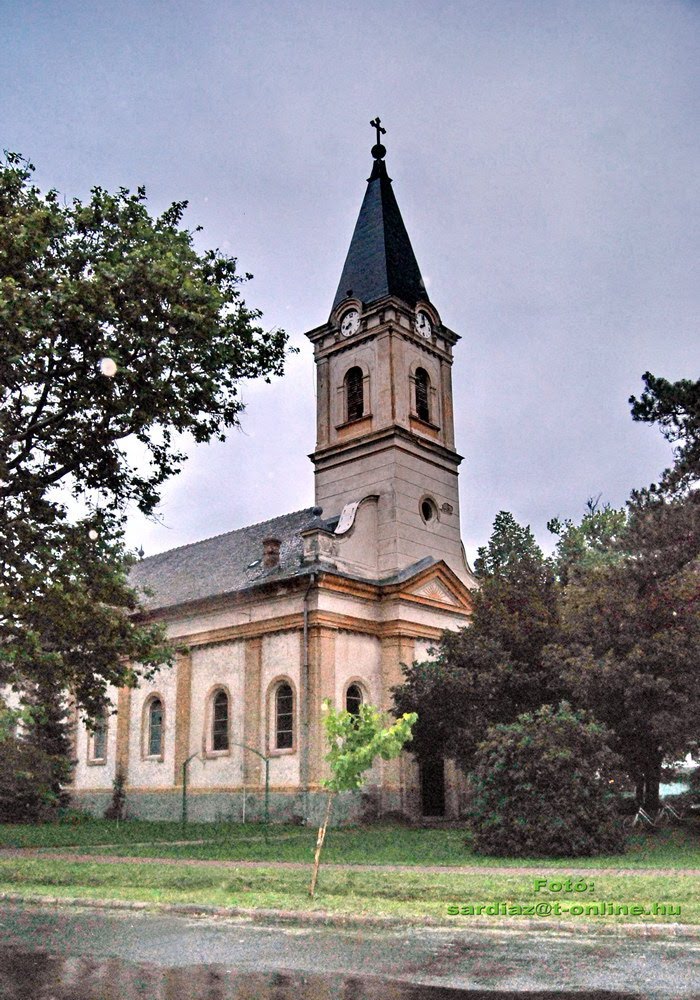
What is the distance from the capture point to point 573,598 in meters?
27.3

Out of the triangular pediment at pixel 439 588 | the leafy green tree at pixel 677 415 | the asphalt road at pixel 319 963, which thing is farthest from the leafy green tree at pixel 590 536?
the asphalt road at pixel 319 963

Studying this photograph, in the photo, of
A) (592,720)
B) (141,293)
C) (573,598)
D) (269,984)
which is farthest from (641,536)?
Answer: (269,984)

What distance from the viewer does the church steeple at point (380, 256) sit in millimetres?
37125

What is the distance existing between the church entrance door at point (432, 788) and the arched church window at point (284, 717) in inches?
191

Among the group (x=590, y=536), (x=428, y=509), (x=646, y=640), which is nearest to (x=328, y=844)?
(x=646, y=640)

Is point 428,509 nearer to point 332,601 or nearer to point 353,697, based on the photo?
point 332,601

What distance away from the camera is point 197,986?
7559mm

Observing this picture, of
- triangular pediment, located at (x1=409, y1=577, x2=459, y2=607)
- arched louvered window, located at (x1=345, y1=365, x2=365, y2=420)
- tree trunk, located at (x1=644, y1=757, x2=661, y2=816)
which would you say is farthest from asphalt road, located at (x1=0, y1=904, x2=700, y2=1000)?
arched louvered window, located at (x1=345, y1=365, x2=365, y2=420)

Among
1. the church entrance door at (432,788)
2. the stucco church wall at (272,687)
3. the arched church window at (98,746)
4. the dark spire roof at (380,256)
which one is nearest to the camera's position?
the stucco church wall at (272,687)

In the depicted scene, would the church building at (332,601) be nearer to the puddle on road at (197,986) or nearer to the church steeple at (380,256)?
the church steeple at (380,256)

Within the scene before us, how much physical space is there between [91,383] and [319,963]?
13.0 meters

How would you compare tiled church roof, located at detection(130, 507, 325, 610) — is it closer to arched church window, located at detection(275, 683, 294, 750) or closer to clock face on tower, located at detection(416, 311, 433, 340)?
arched church window, located at detection(275, 683, 294, 750)

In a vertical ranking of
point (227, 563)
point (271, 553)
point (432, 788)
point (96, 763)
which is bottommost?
point (432, 788)

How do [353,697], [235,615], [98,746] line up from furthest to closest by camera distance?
[98,746] → [235,615] → [353,697]
